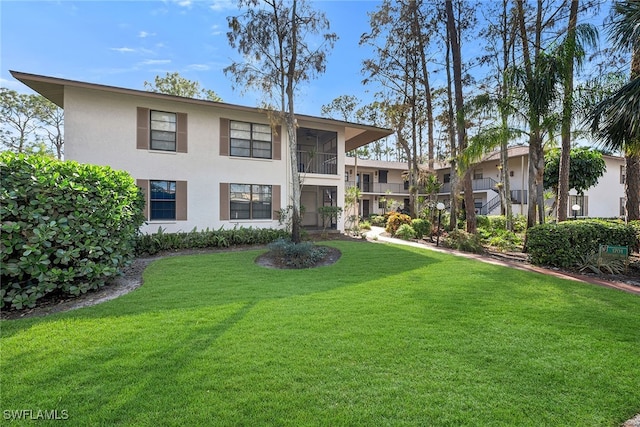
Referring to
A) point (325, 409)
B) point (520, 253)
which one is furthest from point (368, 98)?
point (325, 409)

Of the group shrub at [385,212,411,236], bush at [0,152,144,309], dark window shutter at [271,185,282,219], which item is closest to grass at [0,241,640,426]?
bush at [0,152,144,309]

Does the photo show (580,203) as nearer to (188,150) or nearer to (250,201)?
(250,201)

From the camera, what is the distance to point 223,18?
10117 millimetres

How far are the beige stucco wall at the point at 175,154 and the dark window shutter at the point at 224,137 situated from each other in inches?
6.8

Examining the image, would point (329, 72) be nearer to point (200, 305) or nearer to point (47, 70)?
point (200, 305)

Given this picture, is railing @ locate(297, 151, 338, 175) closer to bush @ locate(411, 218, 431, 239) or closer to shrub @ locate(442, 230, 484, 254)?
bush @ locate(411, 218, 431, 239)

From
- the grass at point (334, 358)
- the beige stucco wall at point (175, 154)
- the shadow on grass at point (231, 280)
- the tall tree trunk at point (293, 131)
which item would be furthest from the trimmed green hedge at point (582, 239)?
the beige stucco wall at point (175, 154)

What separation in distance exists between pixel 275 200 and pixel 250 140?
9.68 feet

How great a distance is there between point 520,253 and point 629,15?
23.0 ft

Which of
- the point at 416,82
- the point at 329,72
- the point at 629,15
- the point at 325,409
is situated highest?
the point at 416,82

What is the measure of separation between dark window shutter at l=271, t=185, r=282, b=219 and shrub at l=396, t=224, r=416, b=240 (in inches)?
244

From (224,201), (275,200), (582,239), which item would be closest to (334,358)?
(582,239)

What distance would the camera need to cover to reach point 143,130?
1161 cm

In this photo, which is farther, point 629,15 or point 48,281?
point 629,15
